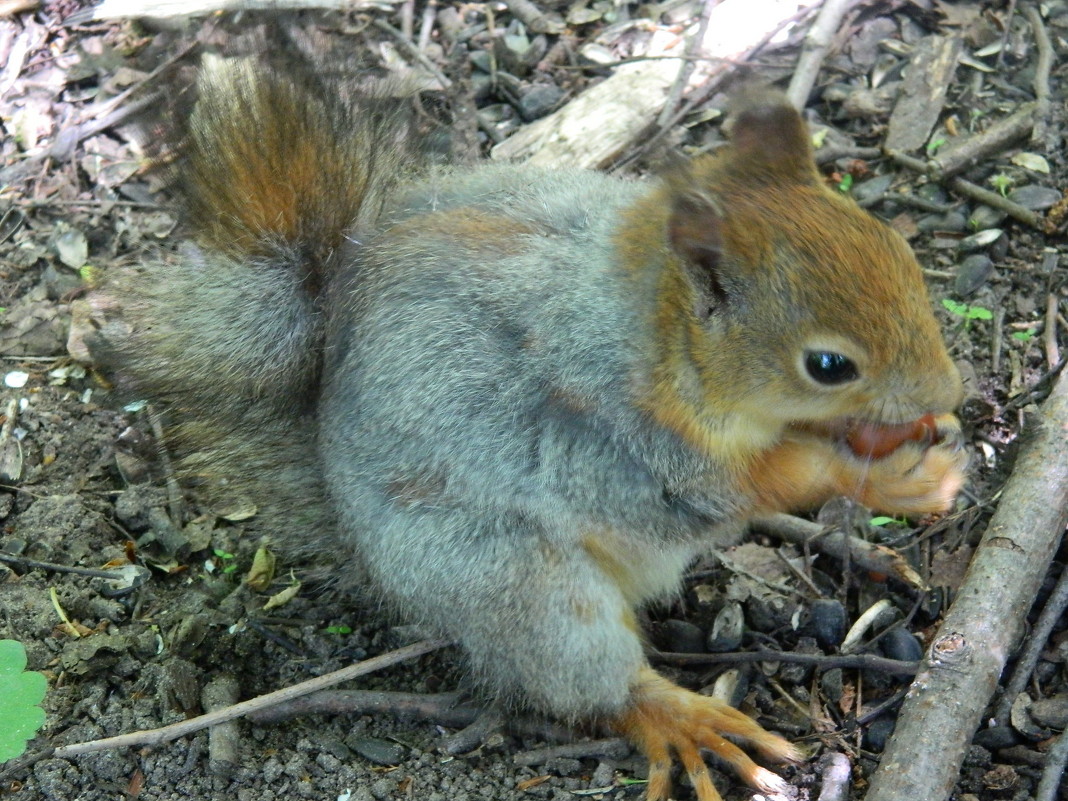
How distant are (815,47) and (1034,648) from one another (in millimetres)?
2240

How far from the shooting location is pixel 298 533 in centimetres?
298

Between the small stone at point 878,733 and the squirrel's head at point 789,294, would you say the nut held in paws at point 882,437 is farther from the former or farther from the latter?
the small stone at point 878,733

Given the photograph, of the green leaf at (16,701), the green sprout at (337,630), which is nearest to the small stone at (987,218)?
the green sprout at (337,630)

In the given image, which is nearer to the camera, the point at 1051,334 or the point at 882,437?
the point at 882,437

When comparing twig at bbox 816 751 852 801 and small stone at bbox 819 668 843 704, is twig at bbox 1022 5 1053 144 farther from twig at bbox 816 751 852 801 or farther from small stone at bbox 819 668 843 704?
twig at bbox 816 751 852 801

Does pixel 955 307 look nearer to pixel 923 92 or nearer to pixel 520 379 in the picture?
pixel 923 92

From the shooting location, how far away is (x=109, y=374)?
276 centimetres

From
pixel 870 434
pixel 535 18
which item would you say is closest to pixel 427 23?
pixel 535 18

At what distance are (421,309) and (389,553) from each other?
590mm

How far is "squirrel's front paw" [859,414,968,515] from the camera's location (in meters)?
2.74

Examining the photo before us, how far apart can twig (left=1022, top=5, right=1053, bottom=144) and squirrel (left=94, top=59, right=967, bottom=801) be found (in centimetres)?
150

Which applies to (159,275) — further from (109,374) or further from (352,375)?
(352,375)

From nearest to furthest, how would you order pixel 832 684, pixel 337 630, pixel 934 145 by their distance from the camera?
pixel 832 684
pixel 337 630
pixel 934 145

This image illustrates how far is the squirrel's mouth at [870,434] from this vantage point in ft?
8.77
